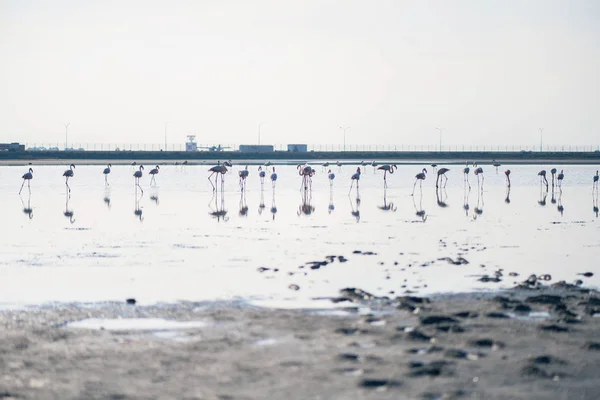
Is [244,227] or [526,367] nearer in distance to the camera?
[526,367]

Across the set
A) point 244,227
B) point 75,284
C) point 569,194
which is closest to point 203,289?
point 75,284

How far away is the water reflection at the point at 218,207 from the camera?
1486 inches

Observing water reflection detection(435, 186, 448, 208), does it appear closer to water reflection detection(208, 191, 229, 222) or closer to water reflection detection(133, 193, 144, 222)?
water reflection detection(208, 191, 229, 222)

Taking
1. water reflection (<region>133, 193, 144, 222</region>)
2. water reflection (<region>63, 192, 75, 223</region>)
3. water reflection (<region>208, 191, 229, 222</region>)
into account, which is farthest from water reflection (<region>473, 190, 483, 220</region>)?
water reflection (<region>63, 192, 75, 223</region>)

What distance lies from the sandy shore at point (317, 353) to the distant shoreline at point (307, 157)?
132 metres

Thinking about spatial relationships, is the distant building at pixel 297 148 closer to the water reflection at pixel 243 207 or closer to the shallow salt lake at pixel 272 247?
the water reflection at pixel 243 207

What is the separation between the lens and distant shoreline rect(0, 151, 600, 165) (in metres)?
151

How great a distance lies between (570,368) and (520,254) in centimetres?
1304

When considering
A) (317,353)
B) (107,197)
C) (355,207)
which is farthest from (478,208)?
(317,353)

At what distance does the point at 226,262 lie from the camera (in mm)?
22312

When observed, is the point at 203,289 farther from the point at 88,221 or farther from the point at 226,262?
the point at 88,221

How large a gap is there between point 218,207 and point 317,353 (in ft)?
105

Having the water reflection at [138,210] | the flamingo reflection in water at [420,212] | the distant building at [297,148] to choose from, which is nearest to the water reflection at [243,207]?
the water reflection at [138,210]

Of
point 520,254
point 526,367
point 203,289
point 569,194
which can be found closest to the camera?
point 526,367
